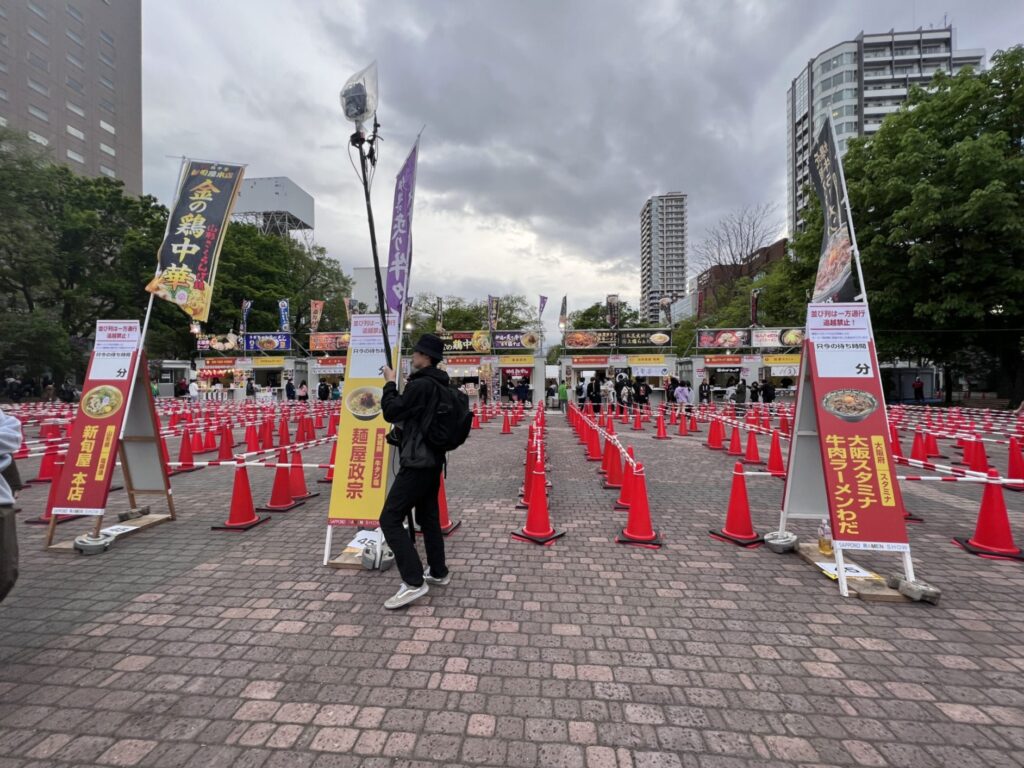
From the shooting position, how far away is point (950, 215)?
15.9m

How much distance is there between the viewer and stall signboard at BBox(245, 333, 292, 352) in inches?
1334

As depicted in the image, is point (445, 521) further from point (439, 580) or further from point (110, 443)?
point (110, 443)

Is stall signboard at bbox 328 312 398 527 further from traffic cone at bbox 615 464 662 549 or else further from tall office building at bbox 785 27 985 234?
tall office building at bbox 785 27 985 234

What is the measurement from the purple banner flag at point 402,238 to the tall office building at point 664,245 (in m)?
111

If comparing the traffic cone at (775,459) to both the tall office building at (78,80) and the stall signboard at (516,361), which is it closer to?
the stall signboard at (516,361)

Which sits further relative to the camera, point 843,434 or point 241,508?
point 241,508

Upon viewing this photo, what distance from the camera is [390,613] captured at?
335 cm

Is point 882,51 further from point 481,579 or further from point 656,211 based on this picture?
point 481,579

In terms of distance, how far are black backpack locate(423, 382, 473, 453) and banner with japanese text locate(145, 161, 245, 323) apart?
3.65m

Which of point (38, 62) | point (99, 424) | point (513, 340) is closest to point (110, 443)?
point (99, 424)

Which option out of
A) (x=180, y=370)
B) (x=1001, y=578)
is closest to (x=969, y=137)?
(x=1001, y=578)

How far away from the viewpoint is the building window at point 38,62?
49.2m

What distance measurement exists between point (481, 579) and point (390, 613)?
2.85 feet

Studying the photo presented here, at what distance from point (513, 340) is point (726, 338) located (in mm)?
13627
